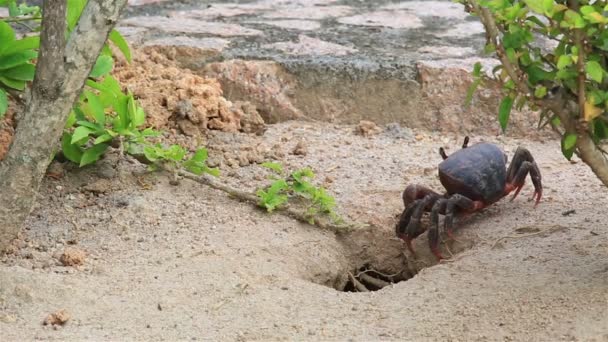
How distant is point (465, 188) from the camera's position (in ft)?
14.4

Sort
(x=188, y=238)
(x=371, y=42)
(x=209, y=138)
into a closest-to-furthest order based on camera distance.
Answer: (x=188, y=238) < (x=209, y=138) < (x=371, y=42)

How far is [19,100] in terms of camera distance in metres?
3.99

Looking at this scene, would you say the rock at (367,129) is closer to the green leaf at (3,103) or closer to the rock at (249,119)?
the rock at (249,119)

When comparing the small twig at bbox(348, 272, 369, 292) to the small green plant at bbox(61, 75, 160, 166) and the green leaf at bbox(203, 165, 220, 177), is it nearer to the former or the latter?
the green leaf at bbox(203, 165, 220, 177)

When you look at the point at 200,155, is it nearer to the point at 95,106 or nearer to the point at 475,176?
the point at 95,106

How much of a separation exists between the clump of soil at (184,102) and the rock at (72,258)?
1.10 meters

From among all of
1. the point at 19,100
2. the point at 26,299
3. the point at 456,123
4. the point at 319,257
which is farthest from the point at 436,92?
the point at 26,299

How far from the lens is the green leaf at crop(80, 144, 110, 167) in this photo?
4.15 m

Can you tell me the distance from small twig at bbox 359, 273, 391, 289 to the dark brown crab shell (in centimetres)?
52

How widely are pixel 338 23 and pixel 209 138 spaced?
6.33 ft

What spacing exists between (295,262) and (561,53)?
4.58 feet

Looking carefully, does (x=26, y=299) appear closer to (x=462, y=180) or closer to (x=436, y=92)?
(x=462, y=180)

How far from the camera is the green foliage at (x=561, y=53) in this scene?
9.18 ft

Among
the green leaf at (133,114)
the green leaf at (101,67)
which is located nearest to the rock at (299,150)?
the green leaf at (133,114)
